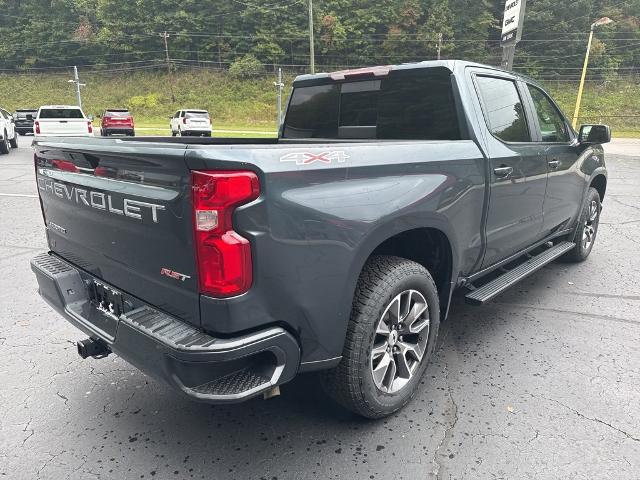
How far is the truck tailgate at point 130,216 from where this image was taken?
6.16 feet

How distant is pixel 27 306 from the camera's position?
4.04m

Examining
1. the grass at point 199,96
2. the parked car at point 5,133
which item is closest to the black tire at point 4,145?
the parked car at point 5,133

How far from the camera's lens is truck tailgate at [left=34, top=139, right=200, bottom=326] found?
73.9 inches

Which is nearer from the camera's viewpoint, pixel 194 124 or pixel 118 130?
pixel 118 130

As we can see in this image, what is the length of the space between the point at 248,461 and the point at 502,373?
175cm

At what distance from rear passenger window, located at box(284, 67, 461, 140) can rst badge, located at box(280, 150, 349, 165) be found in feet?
4.18

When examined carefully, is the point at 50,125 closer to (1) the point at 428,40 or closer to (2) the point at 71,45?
(1) the point at 428,40

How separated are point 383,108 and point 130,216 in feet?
7.00

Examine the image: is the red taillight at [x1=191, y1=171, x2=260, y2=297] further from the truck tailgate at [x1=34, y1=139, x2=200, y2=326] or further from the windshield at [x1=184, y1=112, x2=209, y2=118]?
the windshield at [x1=184, y1=112, x2=209, y2=118]

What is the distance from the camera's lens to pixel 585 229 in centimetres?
524

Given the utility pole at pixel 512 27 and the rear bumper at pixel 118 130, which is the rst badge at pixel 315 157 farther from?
the rear bumper at pixel 118 130

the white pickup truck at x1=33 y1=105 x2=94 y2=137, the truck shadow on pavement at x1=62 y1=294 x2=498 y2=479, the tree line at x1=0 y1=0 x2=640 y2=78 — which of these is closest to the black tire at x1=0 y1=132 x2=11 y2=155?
the white pickup truck at x1=33 y1=105 x2=94 y2=137

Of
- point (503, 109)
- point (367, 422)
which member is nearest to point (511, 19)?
point (503, 109)

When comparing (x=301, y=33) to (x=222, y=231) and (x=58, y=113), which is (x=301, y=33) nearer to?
(x=58, y=113)
